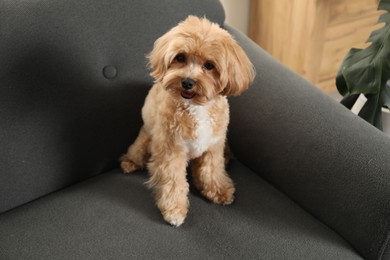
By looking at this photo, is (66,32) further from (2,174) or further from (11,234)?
(11,234)

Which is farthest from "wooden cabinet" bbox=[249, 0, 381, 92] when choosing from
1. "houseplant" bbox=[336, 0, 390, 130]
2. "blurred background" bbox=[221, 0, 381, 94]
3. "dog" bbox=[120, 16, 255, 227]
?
"dog" bbox=[120, 16, 255, 227]

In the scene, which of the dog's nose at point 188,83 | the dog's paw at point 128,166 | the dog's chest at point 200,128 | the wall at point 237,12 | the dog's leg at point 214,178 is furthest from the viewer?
the wall at point 237,12

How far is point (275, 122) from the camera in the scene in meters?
1.29

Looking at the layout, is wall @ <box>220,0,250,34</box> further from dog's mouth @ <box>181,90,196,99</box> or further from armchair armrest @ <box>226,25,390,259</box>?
dog's mouth @ <box>181,90,196,99</box>

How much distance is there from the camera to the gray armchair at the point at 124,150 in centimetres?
110

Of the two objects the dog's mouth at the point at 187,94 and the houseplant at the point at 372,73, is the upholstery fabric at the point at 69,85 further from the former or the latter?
Result: the houseplant at the point at 372,73

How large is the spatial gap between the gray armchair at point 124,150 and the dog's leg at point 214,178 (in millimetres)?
31

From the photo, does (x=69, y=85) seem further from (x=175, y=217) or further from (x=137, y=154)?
(x=175, y=217)

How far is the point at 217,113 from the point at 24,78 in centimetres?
57

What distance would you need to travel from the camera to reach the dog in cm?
106

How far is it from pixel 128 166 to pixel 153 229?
0.29 meters

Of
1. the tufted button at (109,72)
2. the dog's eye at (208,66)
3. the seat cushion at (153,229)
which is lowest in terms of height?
the seat cushion at (153,229)

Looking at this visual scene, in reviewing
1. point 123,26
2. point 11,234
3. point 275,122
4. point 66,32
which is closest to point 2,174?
point 11,234

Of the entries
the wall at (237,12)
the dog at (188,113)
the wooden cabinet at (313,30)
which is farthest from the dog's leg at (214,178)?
the wall at (237,12)
